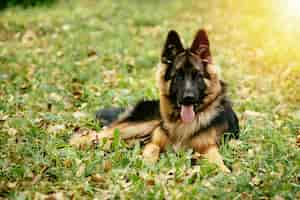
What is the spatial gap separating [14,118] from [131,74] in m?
2.99

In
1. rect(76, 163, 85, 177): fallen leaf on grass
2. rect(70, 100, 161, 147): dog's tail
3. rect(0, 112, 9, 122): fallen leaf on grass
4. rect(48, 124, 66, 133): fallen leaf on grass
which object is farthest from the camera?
rect(0, 112, 9, 122): fallen leaf on grass

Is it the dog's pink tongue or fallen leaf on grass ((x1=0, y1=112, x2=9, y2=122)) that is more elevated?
the dog's pink tongue

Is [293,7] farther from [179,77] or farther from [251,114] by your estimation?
[179,77]

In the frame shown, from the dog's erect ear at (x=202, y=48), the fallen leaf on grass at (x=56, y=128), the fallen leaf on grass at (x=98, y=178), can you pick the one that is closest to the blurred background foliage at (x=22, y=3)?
the fallen leaf on grass at (x=56, y=128)

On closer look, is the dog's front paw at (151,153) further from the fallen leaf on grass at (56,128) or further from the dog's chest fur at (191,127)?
the fallen leaf on grass at (56,128)

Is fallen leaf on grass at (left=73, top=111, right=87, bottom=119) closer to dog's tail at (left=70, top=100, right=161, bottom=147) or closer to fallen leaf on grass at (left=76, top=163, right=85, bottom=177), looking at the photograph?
dog's tail at (left=70, top=100, right=161, bottom=147)

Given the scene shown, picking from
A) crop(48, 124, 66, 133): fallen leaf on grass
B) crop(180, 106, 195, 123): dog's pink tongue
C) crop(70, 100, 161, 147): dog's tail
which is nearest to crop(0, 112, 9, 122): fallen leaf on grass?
crop(48, 124, 66, 133): fallen leaf on grass

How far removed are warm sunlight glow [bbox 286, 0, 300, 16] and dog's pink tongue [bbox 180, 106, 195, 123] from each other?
725 cm

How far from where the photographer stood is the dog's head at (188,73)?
557 cm

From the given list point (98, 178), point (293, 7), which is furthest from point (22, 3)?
point (98, 178)

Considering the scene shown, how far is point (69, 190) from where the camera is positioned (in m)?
4.61

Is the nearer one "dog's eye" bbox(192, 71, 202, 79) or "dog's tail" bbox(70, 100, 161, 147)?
"dog's eye" bbox(192, 71, 202, 79)

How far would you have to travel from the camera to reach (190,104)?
5.64 m

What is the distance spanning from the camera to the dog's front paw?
5390 millimetres
